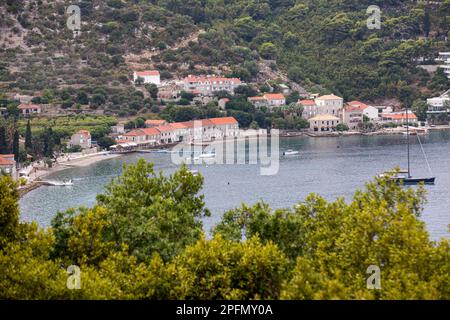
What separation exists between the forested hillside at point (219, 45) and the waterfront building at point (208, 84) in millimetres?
1809

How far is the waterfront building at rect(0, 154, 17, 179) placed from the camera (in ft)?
116

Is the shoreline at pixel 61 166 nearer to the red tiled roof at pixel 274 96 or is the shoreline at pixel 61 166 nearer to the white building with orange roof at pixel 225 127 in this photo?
the white building with orange roof at pixel 225 127

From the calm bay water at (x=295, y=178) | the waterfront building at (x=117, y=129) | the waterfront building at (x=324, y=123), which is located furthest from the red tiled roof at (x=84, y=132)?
the waterfront building at (x=324, y=123)

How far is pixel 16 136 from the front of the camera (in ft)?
125

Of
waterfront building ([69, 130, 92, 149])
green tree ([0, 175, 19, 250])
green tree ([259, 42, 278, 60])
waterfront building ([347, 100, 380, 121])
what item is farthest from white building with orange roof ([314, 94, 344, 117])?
green tree ([0, 175, 19, 250])

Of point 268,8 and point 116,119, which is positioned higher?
point 268,8

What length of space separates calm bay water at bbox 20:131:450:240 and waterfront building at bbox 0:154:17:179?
172 cm

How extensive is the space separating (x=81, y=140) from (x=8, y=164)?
937 cm

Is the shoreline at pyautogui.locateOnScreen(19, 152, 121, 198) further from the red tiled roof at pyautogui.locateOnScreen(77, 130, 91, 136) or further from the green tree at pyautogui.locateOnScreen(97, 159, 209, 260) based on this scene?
the green tree at pyautogui.locateOnScreen(97, 159, 209, 260)

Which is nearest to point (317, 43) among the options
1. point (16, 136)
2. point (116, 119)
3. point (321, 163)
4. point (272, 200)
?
point (116, 119)

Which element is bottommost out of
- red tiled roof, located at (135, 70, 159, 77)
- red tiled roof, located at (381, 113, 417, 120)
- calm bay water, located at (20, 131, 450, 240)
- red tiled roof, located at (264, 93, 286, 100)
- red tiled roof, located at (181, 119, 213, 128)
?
calm bay water, located at (20, 131, 450, 240)

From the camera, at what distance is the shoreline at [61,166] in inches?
1359

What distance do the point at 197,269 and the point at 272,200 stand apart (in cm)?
1729

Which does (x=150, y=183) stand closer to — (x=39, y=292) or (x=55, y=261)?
(x=55, y=261)
